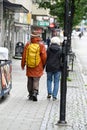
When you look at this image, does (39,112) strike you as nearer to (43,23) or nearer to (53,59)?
(53,59)

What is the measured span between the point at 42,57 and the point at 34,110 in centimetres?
201

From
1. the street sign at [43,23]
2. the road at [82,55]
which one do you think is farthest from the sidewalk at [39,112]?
the street sign at [43,23]

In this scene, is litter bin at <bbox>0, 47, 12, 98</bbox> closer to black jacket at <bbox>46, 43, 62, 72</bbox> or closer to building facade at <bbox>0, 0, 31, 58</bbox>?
black jacket at <bbox>46, 43, 62, 72</bbox>

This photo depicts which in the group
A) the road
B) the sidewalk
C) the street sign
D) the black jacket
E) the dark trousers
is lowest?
the road

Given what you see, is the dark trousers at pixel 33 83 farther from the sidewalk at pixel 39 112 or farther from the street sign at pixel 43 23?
the street sign at pixel 43 23

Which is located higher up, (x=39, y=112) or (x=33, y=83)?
(x=33, y=83)

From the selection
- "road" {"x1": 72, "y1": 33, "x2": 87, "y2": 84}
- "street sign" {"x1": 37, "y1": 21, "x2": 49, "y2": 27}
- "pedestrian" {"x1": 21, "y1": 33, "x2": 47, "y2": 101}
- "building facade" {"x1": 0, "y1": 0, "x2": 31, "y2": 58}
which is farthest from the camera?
"street sign" {"x1": 37, "y1": 21, "x2": 49, "y2": 27}

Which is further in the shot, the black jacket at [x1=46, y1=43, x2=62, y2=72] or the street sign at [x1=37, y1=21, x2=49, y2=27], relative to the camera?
the street sign at [x1=37, y1=21, x2=49, y2=27]

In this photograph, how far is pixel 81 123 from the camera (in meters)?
10.8

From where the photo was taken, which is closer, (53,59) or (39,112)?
(39,112)

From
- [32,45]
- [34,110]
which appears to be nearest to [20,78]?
[32,45]

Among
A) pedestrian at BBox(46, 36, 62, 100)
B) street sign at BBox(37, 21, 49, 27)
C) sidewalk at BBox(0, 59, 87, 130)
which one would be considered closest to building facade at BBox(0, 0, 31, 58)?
sidewalk at BBox(0, 59, 87, 130)

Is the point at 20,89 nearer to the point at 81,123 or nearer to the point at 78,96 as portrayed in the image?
the point at 78,96

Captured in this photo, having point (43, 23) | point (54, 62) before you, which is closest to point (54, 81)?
point (54, 62)
